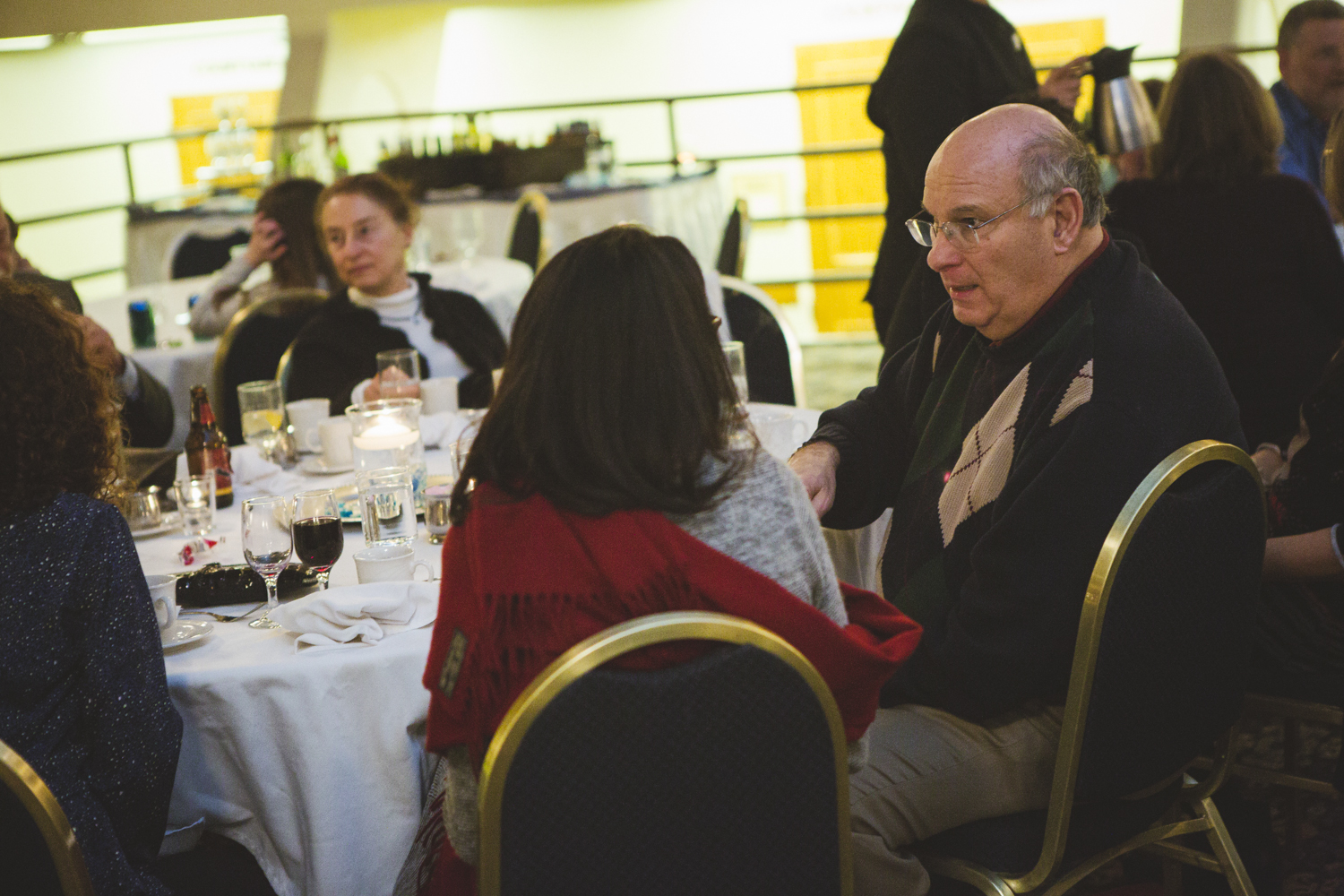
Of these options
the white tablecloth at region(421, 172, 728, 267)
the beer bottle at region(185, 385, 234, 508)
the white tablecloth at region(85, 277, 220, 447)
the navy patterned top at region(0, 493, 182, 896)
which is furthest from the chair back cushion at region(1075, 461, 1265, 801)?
the white tablecloth at region(421, 172, 728, 267)

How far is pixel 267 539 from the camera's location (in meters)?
1.61

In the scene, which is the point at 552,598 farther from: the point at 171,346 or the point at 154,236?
the point at 154,236

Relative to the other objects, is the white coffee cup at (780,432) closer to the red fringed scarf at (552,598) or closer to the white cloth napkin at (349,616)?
the white cloth napkin at (349,616)

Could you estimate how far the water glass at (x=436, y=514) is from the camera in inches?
72.5

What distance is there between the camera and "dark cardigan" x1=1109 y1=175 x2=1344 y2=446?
2.77 metres

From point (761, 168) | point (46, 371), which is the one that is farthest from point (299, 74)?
point (46, 371)

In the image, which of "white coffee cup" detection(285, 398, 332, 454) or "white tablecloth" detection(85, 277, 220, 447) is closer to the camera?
"white coffee cup" detection(285, 398, 332, 454)

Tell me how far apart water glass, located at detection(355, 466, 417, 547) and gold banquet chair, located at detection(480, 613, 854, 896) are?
0.74 metres

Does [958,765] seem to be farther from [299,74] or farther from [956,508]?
[299,74]

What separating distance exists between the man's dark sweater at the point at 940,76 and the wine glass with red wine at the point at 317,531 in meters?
1.56

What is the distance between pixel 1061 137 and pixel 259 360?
220cm

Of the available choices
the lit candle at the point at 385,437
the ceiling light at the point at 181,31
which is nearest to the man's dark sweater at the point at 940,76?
the lit candle at the point at 385,437

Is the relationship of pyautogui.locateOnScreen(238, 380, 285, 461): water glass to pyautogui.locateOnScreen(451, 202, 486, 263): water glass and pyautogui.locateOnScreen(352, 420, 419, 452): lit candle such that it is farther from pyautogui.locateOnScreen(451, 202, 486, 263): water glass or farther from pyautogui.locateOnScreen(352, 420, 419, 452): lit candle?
pyautogui.locateOnScreen(451, 202, 486, 263): water glass

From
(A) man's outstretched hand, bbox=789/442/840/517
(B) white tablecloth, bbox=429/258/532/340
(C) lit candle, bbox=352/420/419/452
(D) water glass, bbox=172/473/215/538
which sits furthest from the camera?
(B) white tablecloth, bbox=429/258/532/340
